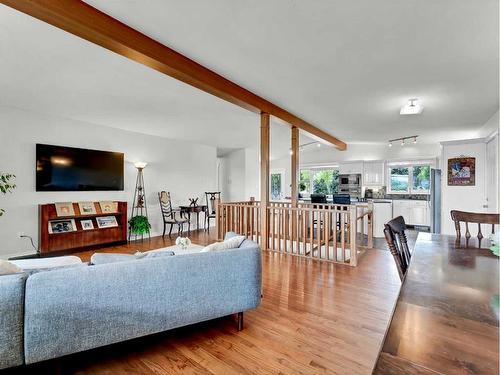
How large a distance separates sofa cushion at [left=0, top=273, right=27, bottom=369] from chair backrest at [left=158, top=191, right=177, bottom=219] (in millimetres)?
4861

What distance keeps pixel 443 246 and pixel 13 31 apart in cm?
390

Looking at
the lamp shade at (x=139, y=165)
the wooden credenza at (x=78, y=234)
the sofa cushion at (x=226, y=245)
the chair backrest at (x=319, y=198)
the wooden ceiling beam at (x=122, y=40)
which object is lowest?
the wooden credenza at (x=78, y=234)

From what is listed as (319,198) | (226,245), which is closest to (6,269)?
(226,245)

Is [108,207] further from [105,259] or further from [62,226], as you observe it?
[105,259]

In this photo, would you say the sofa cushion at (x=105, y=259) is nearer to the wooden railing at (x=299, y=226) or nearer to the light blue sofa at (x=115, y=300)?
the light blue sofa at (x=115, y=300)

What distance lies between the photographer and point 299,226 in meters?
4.47

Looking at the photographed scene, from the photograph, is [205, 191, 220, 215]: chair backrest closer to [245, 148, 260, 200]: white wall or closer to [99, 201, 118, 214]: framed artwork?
[245, 148, 260, 200]: white wall

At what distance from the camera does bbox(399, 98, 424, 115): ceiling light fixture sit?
12.4 ft

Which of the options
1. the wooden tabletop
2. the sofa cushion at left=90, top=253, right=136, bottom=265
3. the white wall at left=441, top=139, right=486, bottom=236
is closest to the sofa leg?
the sofa cushion at left=90, top=253, right=136, bottom=265

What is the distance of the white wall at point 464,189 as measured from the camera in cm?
440

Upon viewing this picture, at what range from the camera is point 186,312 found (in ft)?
5.94

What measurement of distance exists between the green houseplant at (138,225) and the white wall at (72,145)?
0.50 m

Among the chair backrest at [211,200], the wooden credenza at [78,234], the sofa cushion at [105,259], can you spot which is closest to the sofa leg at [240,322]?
the sofa cushion at [105,259]

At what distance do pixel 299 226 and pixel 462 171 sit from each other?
10.1 feet
